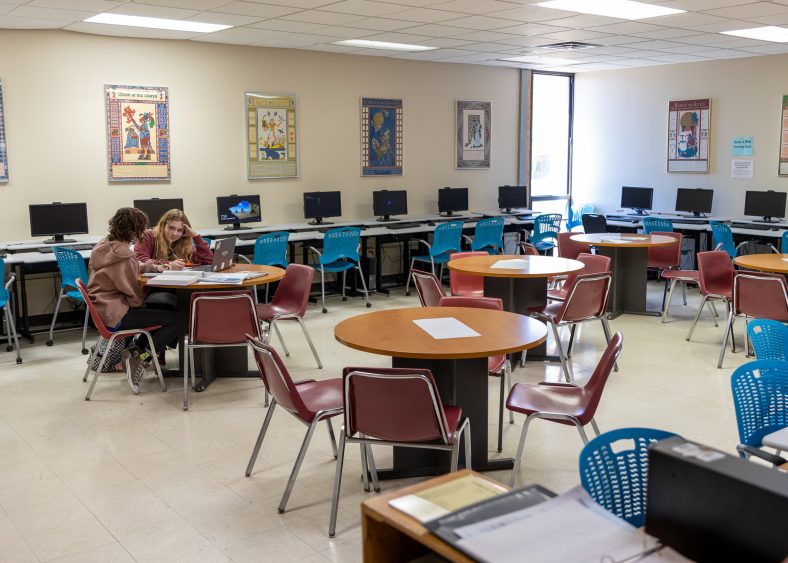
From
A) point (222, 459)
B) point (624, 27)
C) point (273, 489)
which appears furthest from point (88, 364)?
point (624, 27)

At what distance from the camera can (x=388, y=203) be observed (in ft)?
30.5

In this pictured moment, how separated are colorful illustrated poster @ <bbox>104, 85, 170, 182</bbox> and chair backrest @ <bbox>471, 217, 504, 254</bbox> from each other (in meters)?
3.30

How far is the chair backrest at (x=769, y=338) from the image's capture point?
11.6 feet

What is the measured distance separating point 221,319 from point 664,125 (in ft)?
24.3

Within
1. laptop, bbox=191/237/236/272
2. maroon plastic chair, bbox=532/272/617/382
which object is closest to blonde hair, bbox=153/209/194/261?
laptop, bbox=191/237/236/272

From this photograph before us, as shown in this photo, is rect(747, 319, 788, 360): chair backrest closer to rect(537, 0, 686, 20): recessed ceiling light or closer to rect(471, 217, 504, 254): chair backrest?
rect(537, 0, 686, 20): recessed ceiling light

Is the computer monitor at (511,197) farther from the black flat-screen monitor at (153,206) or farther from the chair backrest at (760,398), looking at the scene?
the chair backrest at (760,398)

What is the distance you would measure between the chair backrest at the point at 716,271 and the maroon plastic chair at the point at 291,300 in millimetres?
3129

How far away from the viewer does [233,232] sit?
310 inches

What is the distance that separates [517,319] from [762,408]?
3.96 feet

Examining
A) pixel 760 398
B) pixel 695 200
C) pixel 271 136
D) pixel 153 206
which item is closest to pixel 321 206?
pixel 271 136

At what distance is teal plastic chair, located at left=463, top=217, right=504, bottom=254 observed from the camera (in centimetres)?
881

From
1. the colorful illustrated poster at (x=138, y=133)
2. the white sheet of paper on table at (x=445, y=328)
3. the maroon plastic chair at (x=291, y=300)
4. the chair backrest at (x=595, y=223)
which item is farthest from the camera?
the chair backrest at (x=595, y=223)

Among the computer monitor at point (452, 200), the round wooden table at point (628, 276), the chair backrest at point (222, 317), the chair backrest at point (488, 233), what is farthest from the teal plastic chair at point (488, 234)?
the chair backrest at point (222, 317)
